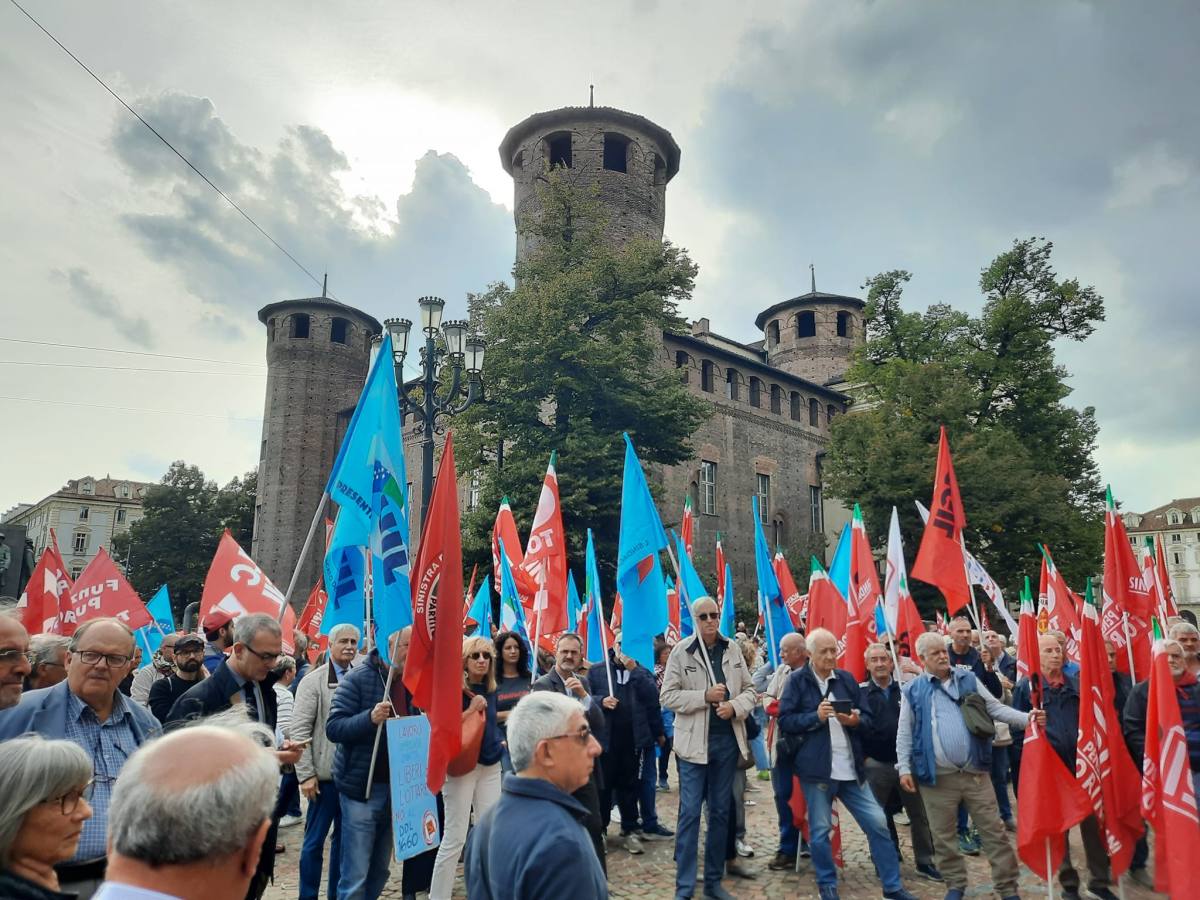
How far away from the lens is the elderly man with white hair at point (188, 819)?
1.56 m

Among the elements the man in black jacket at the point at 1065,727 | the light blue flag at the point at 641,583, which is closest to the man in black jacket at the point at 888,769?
the man in black jacket at the point at 1065,727

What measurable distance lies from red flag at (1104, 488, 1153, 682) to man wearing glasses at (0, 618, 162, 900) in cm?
673

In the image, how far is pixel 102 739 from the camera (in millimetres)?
3449

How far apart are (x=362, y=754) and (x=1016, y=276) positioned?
34604 mm

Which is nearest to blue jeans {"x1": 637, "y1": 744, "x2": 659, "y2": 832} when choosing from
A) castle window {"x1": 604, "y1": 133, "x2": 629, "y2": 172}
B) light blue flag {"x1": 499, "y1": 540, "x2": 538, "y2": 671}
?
light blue flag {"x1": 499, "y1": 540, "x2": 538, "y2": 671}

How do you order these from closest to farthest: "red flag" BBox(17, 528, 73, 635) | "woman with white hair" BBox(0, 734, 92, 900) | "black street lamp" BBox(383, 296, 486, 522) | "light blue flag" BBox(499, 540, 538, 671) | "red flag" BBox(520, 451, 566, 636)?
1. "woman with white hair" BBox(0, 734, 92, 900)
2. "red flag" BBox(520, 451, 566, 636)
3. "light blue flag" BBox(499, 540, 538, 671)
4. "red flag" BBox(17, 528, 73, 635)
5. "black street lamp" BBox(383, 296, 486, 522)

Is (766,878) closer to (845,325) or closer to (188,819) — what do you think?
(188,819)

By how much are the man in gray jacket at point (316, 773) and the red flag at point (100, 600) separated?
5.99 meters

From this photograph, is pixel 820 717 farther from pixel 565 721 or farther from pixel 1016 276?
pixel 1016 276

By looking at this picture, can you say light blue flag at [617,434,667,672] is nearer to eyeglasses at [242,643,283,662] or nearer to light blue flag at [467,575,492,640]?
light blue flag at [467,575,492,640]

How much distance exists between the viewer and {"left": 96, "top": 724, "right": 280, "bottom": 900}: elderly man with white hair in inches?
61.4

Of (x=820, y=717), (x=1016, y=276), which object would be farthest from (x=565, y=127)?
(x=820, y=717)

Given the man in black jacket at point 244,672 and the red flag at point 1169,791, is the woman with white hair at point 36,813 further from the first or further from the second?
the red flag at point 1169,791

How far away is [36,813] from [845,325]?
51.7m
